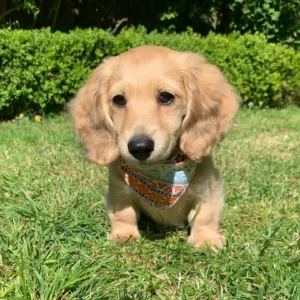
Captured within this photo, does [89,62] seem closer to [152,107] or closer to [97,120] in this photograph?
[97,120]

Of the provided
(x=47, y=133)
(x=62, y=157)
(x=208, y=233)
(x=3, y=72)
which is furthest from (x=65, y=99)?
(x=208, y=233)

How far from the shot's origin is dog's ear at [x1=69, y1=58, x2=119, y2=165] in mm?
2309

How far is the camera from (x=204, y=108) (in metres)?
2.24

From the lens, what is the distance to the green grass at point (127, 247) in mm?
1816

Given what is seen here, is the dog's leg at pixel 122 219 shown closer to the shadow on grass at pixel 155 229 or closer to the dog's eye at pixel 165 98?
the shadow on grass at pixel 155 229

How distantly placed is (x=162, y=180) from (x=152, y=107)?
0.45 meters

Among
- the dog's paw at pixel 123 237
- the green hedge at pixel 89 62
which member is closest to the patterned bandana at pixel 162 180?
the dog's paw at pixel 123 237

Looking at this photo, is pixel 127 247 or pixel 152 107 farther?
pixel 127 247

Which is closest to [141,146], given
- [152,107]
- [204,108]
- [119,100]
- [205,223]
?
[152,107]

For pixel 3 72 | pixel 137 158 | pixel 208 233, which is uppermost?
pixel 137 158

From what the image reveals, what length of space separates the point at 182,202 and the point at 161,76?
29.5 inches

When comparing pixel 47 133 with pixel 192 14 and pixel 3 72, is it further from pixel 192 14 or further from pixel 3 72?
pixel 192 14

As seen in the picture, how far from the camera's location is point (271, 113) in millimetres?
6754

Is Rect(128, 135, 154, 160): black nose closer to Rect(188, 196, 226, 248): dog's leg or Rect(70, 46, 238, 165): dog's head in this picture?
Rect(70, 46, 238, 165): dog's head
